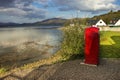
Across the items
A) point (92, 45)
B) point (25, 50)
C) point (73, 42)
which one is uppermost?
point (92, 45)

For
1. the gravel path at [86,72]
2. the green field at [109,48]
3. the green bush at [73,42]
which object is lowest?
the green field at [109,48]

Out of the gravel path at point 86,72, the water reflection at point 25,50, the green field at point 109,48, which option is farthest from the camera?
the water reflection at point 25,50

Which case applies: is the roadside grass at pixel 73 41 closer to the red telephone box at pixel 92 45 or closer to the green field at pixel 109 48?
the green field at pixel 109 48

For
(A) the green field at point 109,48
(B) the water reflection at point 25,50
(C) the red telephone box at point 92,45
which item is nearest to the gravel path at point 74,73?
(C) the red telephone box at point 92,45

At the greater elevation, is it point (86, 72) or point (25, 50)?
point (86, 72)

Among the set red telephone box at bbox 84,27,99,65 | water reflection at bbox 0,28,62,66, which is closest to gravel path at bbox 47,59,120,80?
red telephone box at bbox 84,27,99,65

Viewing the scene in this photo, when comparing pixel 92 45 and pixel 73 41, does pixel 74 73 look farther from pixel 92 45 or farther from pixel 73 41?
pixel 73 41

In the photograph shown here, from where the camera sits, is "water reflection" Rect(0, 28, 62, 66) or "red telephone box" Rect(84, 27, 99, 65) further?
"water reflection" Rect(0, 28, 62, 66)

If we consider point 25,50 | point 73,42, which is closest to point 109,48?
point 73,42

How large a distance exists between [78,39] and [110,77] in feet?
19.4

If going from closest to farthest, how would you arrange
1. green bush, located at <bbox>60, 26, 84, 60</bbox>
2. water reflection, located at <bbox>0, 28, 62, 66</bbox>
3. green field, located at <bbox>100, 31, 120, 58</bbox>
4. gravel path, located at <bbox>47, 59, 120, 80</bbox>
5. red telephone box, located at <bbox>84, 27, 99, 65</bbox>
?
gravel path, located at <bbox>47, 59, 120, 80</bbox> → red telephone box, located at <bbox>84, 27, 99, 65</bbox> → green bush, located at <bbox>60, 26, 84, 60</bbox> → green field, located at <bbox>100, 31, 120, 58</bbox> → water reflection, located at <bbox>0, 28, 62, 66</bbox>

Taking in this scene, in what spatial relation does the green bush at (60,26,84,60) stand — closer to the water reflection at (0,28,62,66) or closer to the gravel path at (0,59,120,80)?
the water reflection at (0,28,62,66)

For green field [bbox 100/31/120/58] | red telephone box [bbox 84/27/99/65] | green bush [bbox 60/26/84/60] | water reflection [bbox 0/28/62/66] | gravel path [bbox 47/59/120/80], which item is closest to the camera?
gravel path [bbox 47/59/120/80]

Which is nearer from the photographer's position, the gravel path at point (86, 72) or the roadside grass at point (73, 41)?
the gravel path at point (86, 72)
